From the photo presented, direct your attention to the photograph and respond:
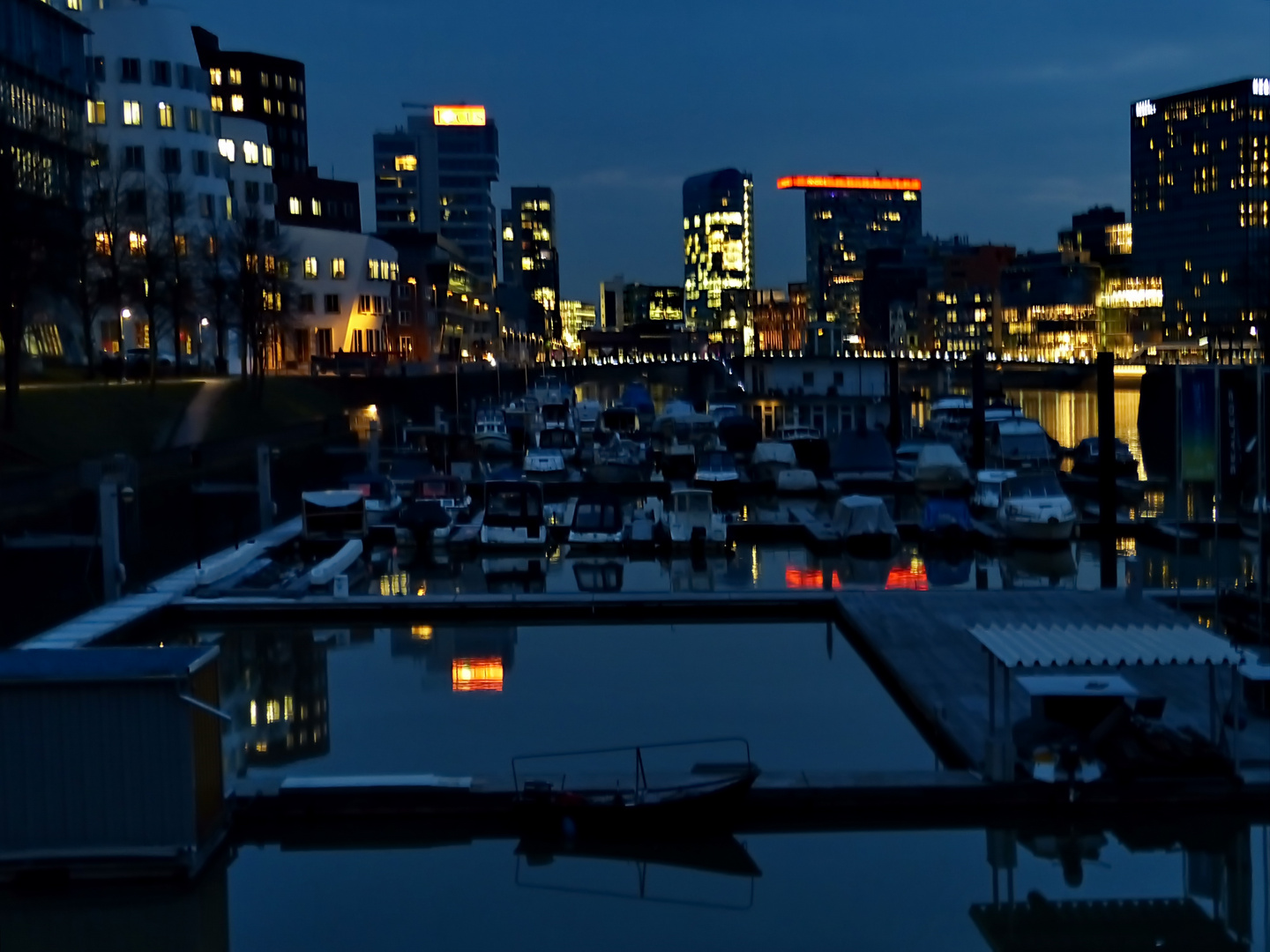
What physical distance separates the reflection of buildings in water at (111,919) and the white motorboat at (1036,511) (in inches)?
969

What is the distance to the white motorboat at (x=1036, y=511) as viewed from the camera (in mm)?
34312

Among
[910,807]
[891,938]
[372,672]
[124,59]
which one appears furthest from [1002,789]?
[124,59]

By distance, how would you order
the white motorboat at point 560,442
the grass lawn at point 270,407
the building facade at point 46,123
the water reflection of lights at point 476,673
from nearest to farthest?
the water reflection of lights at point 476,673
the building facade at point 46,123
the white motorboat at point 560,442
the grass lawn at point 270,407

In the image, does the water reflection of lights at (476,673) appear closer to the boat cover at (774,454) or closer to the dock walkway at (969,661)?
the dock walkway at (969,661)

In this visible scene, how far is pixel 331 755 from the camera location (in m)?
18.3

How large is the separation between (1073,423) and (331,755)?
7821 cm

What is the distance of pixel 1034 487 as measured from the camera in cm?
3525

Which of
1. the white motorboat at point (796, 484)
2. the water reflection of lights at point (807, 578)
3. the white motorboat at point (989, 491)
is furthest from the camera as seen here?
the white motorboat at point (796, 484)

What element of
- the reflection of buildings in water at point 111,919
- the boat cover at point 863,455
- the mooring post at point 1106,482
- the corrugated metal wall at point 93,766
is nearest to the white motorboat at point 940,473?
the boat cover at point 863,455

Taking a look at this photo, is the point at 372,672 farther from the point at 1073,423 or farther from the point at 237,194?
the point at 237,194

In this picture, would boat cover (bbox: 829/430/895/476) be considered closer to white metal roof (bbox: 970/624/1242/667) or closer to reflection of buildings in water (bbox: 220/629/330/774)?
reflection of buildings in water (bbox: 220/629/330/774)

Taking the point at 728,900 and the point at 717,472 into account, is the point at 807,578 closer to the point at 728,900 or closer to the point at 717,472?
the point at 717,472

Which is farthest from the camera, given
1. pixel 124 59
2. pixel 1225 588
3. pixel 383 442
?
pixel 124 59

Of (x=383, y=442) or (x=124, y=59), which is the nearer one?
(x=383, y=442)
